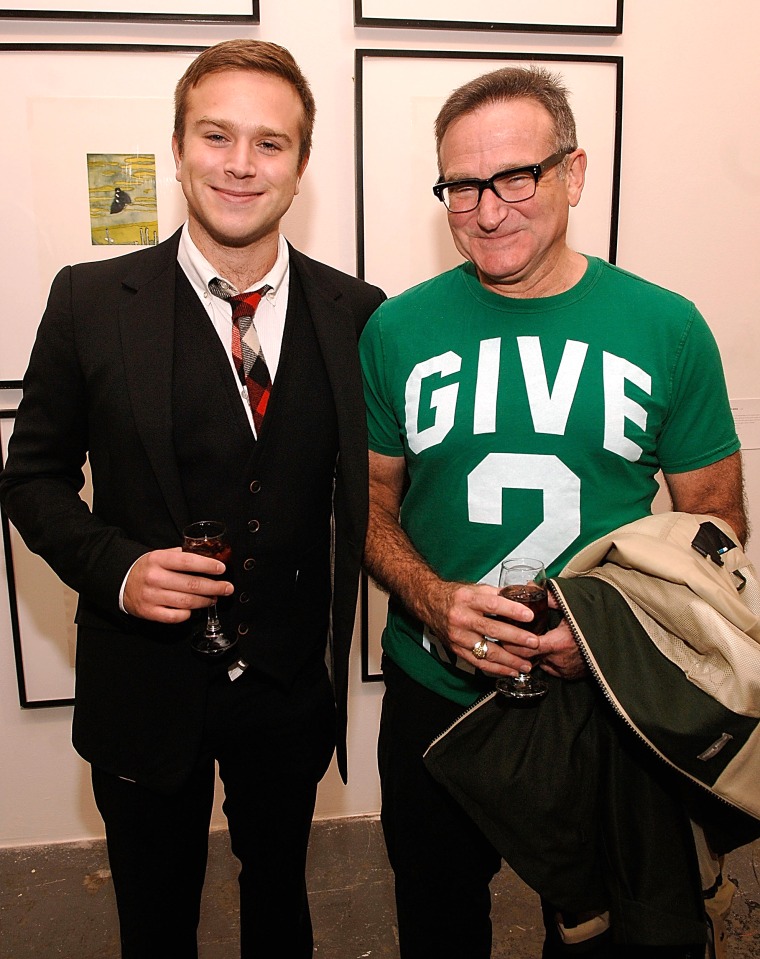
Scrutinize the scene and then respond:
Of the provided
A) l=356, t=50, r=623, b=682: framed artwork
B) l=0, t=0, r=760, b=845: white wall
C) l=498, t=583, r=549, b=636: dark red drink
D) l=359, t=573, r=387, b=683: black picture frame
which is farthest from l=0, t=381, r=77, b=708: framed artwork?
l=498, t=583, r=549, b=636: dark red drink

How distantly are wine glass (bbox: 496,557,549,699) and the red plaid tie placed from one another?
0.57m

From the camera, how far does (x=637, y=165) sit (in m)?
2.64

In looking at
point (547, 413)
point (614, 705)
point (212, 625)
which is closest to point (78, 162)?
point (212, 625)

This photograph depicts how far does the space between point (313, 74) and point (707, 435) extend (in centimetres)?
157

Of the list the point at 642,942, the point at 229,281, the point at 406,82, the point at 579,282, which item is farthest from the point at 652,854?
the point at 406,82

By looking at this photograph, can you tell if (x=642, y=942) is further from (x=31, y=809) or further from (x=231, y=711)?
(x=31, y=809)

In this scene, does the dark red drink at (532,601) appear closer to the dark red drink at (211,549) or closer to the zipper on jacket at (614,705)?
the zipper on jacket at (614,705)

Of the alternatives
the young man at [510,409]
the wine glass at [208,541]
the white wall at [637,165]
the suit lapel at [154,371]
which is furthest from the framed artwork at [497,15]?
the wine glass at [208,541]

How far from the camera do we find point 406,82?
8.06ft

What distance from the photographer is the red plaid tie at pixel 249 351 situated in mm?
1688

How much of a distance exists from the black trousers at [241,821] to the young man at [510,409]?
0.79ft

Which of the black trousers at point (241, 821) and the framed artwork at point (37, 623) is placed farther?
the framed artwork at point (37, 623)

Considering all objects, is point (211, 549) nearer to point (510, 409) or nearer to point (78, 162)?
point (510, 409)

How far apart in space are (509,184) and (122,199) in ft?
4.22
